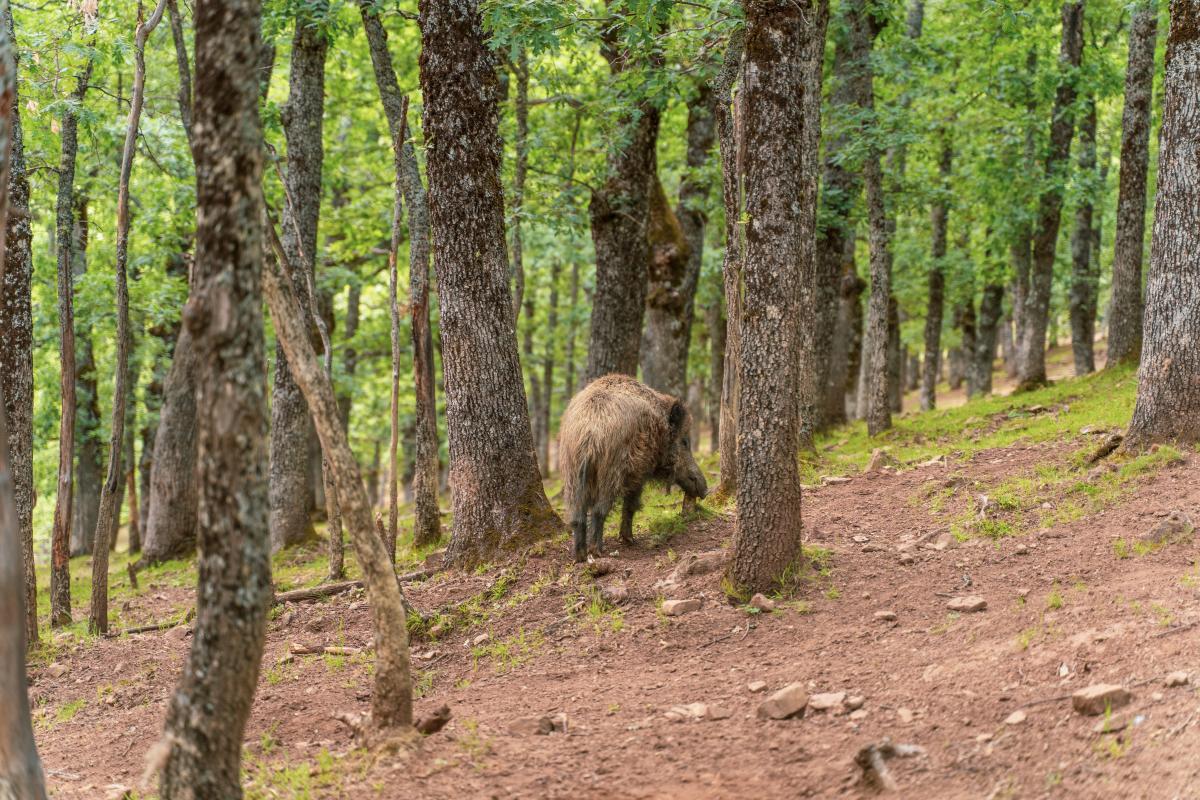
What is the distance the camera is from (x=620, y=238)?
1252 cm

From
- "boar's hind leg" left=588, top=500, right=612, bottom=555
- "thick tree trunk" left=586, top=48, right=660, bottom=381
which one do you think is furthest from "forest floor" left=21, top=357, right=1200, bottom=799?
"thick tree trunk" left=586, top=48, right=660, bottom=381

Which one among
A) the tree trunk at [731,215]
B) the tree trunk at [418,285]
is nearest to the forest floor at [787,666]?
the tree trunk at [731,215]

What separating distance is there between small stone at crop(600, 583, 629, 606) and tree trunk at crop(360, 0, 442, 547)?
3.02 metres

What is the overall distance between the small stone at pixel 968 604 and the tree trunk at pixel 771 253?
50.7 inches

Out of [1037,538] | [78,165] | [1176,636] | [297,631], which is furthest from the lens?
[78,165]

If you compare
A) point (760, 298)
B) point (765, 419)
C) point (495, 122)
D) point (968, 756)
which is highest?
point (495, 122)

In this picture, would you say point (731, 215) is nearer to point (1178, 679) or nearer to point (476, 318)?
point (476, 318)

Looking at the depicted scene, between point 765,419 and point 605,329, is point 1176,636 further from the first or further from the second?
point 605,329

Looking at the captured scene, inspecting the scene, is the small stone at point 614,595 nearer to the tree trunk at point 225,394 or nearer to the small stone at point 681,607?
the small stone at point 681,607

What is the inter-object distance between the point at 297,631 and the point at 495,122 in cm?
497

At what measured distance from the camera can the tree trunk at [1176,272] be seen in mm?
8180

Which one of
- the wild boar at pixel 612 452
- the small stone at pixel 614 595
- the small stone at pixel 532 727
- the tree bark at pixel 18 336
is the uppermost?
the tree bark at pixel 18 336

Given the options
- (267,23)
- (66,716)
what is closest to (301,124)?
(267,23)

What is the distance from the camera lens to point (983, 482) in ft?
30.2
